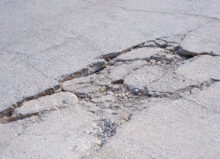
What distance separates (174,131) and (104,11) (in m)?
2.55

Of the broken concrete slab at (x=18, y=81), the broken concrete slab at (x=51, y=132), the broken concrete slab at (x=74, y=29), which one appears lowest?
the broken concrete slab at (x=51, y=132)

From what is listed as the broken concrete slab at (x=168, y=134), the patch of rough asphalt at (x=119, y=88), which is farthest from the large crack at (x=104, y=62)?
the broken concrete slab at (x=168, y=134)

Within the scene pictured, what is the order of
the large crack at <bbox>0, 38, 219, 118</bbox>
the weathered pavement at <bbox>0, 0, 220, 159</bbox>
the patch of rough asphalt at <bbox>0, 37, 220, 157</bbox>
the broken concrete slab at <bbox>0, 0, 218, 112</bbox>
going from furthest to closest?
the broken concrete slab at <bbox>0, 0, 218, 112</bbox> < the large crack at <bbox>0, 38, 219, 118</bbox> < the patch of rough asphalt at <bbox>0, 37, 220, 157</bbox> < the weathered pavement at <bbox>0, 0, 220, 159</bbox>

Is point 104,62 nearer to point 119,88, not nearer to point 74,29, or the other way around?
point 119,88

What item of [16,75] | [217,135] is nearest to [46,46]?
[16,75]

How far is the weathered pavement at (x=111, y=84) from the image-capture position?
2.04 m

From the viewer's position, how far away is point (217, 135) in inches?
80.4

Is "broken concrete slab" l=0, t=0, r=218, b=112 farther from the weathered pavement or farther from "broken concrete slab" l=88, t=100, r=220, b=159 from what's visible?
"broken concrete slab" l=88, t=100, r=220, b=159

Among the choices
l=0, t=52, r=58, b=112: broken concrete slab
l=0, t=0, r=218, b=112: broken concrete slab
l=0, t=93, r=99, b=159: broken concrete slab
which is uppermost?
l=0, t=0, r=218, b=112: broken concrete slab

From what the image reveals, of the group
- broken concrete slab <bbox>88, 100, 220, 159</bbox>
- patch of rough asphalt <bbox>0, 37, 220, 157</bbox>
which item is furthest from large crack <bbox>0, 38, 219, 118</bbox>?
broken concrete slab <bbox>88, 100, 220, 159</bbox>

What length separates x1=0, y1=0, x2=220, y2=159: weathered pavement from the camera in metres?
2.04

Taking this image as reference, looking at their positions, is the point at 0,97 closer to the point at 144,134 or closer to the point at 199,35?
the point at 144,134

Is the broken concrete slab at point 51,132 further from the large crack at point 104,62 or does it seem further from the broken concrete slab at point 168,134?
the broken concrete slab at point 168,134

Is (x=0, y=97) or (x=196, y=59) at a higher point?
(x=196, y=59)
